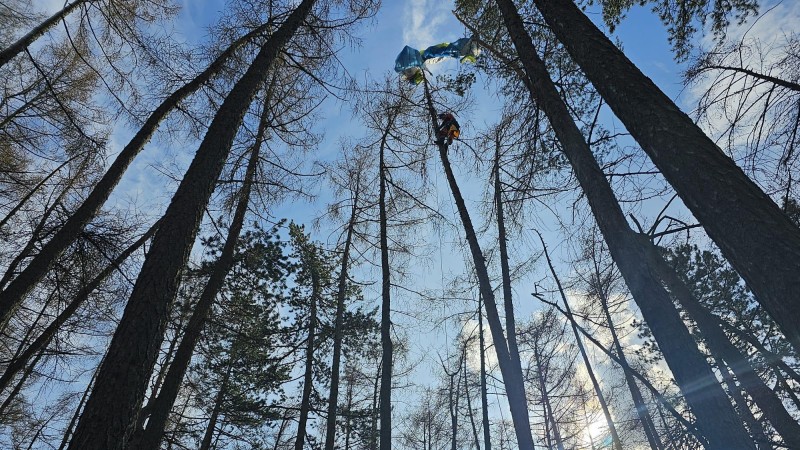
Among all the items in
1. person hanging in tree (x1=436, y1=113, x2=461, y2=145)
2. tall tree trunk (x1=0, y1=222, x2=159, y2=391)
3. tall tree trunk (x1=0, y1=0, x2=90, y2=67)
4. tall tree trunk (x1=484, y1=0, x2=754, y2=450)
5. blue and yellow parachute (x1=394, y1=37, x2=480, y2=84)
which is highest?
blue and yellow parachute (x1=394, y1=37, x2=480, y2=84)

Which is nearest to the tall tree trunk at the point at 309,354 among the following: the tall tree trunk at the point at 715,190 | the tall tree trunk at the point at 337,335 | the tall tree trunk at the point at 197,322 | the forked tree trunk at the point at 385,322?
the tall tree trunk at the point at 337,335

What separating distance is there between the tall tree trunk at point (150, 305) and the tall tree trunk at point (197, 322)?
8.58 ft

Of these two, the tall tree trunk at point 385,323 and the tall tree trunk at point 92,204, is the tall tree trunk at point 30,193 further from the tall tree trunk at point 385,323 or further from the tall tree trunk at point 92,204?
the tall tree trunk at point 385,323

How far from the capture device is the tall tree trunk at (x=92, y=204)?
410 centimetres

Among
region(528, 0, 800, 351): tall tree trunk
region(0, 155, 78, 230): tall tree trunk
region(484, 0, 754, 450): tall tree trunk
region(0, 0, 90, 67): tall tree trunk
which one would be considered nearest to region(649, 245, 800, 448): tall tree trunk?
region(484, 0, 754, 450): tall tree trunk

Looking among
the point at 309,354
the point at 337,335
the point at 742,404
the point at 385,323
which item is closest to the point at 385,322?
the point at 385,323

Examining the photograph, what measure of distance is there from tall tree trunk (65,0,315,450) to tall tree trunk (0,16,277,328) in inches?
49.4

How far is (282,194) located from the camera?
7055mm

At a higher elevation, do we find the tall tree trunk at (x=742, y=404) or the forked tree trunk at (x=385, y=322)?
the forked tree trunk at (x=385, y=322)

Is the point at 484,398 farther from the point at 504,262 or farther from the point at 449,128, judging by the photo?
the point at 449,128

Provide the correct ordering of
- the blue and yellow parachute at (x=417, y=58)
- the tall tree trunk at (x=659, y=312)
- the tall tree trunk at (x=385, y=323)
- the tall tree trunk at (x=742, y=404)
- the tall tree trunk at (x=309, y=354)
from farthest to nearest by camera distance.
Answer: the tall tree trunk at (x=309, y=354)
the blue and yellow parachute at (x=417, y=58)
the tall tree trunk at (x=385, y=323)
the tall tree trunk at (x=742, y=404)
the tall tree trunk at (x=659, y=312)

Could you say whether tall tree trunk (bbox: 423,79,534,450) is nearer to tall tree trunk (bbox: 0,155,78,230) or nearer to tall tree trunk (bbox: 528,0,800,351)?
tall tree trunk (bbox: 528,0,800,351)

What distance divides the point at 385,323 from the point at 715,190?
25.4ft

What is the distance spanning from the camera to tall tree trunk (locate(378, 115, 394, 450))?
7969 mm
